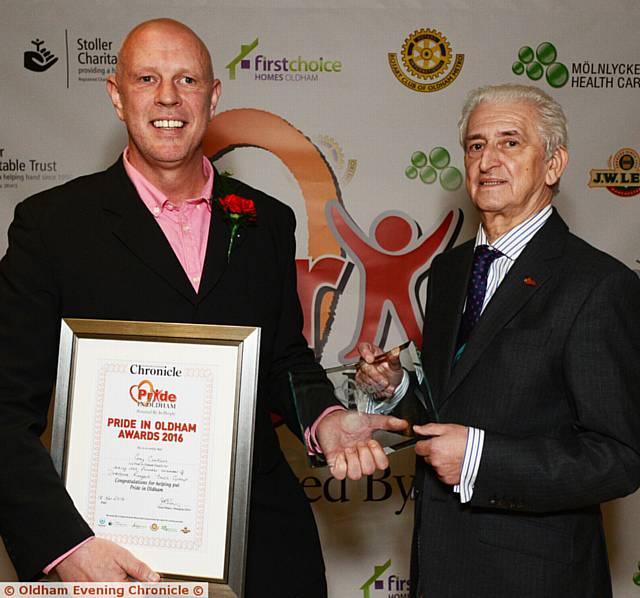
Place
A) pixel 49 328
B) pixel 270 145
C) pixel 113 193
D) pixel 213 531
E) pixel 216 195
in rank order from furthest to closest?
pixel 270 145, pixel 216 195, pixel 113 193, pixel 49 328, pixel 213 531

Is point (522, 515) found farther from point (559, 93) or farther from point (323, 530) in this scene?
point (559, 93)

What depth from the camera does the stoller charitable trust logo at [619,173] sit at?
3.58 metres

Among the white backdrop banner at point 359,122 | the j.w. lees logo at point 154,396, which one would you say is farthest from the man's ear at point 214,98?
the white backdrop banner at point 359,122

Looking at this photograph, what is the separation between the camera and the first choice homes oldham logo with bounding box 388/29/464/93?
3.51 m

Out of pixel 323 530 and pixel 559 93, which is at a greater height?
pixel 559 93

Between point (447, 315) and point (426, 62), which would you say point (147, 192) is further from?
point (426, 62)

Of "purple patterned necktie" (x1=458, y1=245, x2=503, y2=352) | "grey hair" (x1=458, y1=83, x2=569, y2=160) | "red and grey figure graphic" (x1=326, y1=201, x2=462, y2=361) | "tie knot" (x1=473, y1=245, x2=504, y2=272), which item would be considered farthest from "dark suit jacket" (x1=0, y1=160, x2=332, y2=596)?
"red and grey figure graphic" (x1=326, y1=201, x2=462, y2=361)

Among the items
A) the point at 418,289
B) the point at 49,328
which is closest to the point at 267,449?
the point at 49,328

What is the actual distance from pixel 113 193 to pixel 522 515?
4.20 ft

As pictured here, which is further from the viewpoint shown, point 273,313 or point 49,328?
point 273,313

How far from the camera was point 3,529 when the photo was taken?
5.47 ft

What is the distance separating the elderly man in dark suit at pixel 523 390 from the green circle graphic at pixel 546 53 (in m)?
1.61

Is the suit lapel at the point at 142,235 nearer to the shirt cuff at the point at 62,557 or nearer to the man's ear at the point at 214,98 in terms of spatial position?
the man's ear at the point at 214,98

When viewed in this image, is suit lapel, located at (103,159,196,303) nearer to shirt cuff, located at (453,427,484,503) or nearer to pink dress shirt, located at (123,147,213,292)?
pink dress shirt, located at (123,147,213,292)
